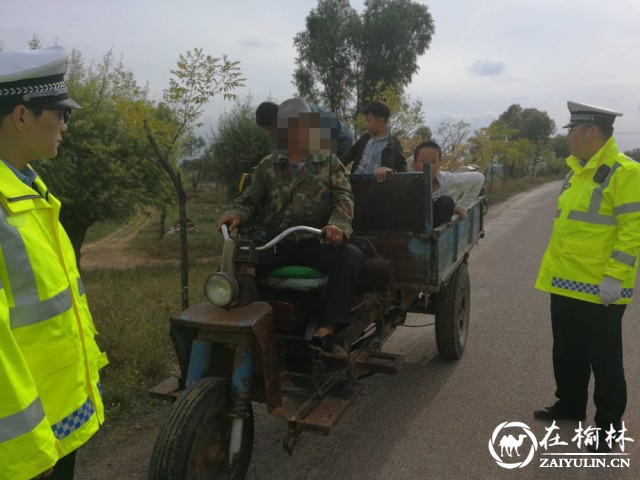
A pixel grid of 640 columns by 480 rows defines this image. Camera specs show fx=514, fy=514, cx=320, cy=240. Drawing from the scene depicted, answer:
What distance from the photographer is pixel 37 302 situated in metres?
1.54

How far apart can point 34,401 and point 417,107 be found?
15303 millimetres

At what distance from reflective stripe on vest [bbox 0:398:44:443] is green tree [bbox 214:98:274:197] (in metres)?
22.2

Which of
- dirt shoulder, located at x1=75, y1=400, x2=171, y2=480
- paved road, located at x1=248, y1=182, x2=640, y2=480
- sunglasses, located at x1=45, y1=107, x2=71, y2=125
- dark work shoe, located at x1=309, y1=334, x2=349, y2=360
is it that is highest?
sunglasses, located at x1=45, y1=107, x2=71, y2=125

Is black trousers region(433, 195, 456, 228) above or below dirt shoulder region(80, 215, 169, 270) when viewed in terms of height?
above

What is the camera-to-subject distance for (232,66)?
6.57m

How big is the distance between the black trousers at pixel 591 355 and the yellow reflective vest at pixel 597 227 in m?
0.12

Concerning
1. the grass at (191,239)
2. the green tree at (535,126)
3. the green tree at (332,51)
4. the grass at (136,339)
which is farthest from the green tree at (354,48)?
the green tree at (535,126)

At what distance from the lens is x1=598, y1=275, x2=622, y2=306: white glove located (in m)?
3.14

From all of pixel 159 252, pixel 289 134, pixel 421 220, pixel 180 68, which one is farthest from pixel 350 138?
pixel 159 252

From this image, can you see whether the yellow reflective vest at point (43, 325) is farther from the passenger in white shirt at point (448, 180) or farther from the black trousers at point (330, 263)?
the passenger in white shirt at point (448, 180)

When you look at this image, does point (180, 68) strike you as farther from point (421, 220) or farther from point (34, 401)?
point (34, 401)

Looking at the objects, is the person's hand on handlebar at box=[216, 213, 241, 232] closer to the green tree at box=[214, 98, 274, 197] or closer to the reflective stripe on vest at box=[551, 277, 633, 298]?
the reflective stripe on vest at box=[551, 277, 633, 298]

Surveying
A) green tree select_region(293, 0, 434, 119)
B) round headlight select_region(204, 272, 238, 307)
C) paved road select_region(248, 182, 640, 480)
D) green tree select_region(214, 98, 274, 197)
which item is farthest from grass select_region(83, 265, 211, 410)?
green tree select_region(293, 0, 434, 119)

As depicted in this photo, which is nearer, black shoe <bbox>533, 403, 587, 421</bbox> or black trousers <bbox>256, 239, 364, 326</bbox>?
black trousers <bbox>256, 239, 364, 326</bbox>
